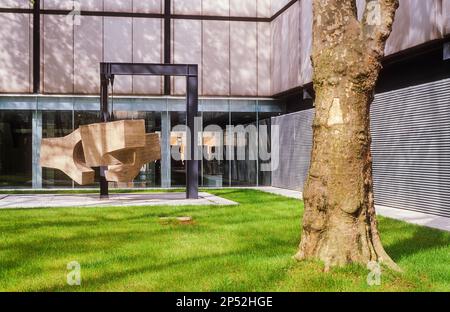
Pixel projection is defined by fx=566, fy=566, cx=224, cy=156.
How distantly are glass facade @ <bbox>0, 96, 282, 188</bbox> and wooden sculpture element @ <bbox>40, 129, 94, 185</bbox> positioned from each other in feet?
23.4

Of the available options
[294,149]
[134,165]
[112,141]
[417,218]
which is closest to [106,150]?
[112,141]

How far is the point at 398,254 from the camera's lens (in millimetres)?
8055

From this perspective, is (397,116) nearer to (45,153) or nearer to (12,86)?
(45,153)

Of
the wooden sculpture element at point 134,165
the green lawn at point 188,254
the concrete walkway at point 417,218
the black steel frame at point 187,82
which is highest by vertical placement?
Answer: the black steel frame at point 187,82

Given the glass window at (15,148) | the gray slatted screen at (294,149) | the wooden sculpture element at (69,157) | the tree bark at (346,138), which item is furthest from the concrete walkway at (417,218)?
the glass window at (15,148)

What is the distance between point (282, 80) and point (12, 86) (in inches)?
455

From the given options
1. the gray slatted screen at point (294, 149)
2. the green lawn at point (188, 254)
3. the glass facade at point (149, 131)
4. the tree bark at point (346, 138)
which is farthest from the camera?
the glass facade at point (149, 131)

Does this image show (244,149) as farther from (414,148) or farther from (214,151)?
(414,148)

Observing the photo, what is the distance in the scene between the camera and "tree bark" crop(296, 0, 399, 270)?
6789 millimetres

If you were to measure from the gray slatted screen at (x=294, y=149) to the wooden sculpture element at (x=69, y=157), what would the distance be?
8.41 meters

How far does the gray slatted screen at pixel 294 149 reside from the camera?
71.5ft

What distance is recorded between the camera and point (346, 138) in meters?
6.79

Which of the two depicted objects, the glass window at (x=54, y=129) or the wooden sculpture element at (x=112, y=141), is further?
the glass window at (x=54, y=129)

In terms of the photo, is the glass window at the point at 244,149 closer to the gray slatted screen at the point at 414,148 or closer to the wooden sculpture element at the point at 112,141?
the wooden sculpture element at the point at 112,141
